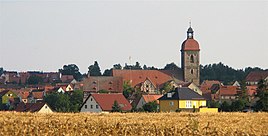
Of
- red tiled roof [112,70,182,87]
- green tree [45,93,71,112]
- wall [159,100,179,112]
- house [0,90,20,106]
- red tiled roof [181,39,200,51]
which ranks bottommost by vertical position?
wall [159,100,179,112]

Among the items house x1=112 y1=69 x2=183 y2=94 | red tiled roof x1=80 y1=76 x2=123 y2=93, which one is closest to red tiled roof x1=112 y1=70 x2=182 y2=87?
house x1=112 y1=69 x2=183 y2=94

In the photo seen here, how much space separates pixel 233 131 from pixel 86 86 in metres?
121

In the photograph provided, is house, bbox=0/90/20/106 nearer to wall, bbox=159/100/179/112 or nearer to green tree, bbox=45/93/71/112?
green tree, bbox=45/93/71/112

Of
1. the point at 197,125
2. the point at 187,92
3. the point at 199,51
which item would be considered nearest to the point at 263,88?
the point at 187,92

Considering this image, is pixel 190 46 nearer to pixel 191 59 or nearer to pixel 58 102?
pixel 191 59

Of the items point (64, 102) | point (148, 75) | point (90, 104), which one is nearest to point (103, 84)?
point (148, 75)

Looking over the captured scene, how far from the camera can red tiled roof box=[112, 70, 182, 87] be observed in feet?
512

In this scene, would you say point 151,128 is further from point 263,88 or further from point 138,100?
point 138,100

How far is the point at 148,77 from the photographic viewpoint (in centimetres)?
15888

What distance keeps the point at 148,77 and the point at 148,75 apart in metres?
1.68

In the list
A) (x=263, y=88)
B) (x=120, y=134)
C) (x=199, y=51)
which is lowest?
(x=120, y=134)

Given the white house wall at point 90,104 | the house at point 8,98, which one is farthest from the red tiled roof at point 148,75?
the white house wall at point 90,104

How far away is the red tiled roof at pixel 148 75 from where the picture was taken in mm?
156000

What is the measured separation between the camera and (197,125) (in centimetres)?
2583
